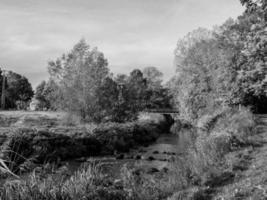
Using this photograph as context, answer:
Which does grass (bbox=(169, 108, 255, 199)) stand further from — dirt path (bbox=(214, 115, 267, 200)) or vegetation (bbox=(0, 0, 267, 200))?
dirt path (bbox=(214, 115, 267, 200))

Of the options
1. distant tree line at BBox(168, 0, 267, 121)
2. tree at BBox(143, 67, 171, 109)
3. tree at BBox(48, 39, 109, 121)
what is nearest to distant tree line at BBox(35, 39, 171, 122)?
tree at BBox(48, 39, 109, 121)

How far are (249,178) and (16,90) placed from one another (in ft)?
193

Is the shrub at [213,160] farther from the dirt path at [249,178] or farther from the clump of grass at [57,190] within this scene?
the clump of grass at [57,190]

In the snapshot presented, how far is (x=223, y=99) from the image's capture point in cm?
2272

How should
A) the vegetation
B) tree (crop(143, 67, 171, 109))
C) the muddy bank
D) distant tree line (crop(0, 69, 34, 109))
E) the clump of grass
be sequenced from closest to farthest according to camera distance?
1. the clump of grass
2. the vegetation
3. the muddy bank
4. distant tree line (crop(0, 69, 34, 109))
5. tree (crop(143, 67, 171, 109))

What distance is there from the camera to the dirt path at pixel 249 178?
549cm

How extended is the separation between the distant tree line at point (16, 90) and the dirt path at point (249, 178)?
49.7 metres

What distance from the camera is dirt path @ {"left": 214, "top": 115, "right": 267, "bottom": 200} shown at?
18.0 feet

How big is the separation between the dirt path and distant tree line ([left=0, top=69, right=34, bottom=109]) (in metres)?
49.7

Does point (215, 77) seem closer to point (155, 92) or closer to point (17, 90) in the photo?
point (155, 92)

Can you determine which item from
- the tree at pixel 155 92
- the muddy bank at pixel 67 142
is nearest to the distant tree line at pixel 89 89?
the muddy bank at pixel 67 142

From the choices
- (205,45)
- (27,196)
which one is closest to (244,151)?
(27,196)

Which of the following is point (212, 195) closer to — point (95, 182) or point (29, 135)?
point (95, 182)

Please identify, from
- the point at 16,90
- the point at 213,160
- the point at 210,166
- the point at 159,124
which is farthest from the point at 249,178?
the point at 16,90
